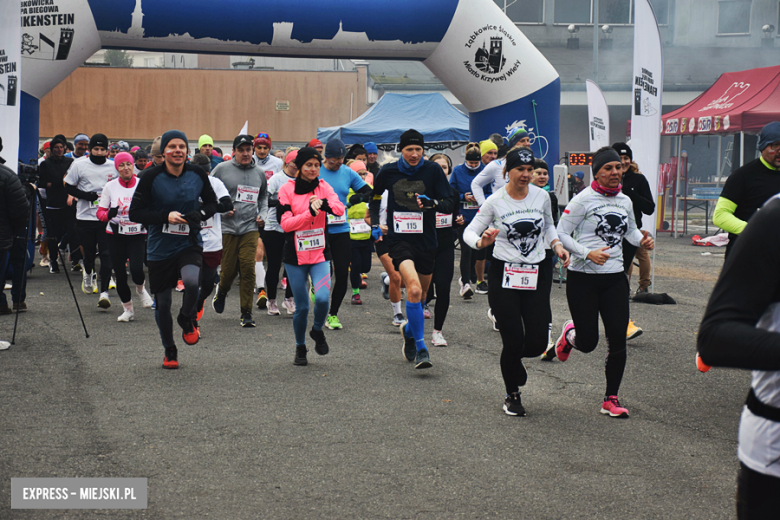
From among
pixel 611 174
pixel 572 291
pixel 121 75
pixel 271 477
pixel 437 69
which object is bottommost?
pixel 271 477

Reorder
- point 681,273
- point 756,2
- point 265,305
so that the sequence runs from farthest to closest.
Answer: point 756,2 < point 681,273 < point 265,305

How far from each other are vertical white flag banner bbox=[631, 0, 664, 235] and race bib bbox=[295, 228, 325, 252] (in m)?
5.37

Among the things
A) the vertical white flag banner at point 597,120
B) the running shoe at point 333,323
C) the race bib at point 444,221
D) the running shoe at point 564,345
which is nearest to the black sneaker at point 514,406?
the running shoe at point 564,345

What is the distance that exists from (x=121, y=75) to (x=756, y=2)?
104ft

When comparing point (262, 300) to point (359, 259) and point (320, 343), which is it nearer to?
point (359, 259)

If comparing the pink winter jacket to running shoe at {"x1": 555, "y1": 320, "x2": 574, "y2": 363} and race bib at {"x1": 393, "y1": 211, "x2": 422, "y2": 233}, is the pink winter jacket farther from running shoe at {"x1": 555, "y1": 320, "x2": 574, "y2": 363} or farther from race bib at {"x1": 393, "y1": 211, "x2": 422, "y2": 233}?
running shoe at {"x1": 555, "y1": 320, "x2": 574, "y2": 363}

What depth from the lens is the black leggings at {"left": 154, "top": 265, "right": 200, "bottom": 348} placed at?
21.5 ft

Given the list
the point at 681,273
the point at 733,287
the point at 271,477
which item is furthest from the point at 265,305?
the point at 733,287

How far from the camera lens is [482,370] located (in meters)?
6.85

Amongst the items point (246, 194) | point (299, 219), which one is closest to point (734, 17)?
point (246, 194)

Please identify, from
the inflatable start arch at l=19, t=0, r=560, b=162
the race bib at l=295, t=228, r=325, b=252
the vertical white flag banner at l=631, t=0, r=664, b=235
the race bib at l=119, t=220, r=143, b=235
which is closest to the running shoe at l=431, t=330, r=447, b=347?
the race bib at l=295, t=228, r=325, b=252

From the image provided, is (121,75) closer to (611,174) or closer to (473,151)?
(473,151)

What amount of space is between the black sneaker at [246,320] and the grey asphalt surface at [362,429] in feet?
1.70

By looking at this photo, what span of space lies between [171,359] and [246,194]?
8.68 feet
